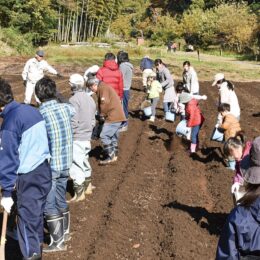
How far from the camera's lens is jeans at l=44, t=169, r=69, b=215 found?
502 centimetres

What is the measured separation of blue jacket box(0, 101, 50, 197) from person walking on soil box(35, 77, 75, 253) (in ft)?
1.55

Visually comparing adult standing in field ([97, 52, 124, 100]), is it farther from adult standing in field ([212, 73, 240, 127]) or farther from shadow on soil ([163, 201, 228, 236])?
shadow on soil ([163, 201, 228, 236])

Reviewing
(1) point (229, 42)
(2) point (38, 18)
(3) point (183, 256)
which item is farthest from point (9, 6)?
(3) point (183, 256)

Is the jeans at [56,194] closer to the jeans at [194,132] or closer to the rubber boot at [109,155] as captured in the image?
the rubber boot at [109,155]

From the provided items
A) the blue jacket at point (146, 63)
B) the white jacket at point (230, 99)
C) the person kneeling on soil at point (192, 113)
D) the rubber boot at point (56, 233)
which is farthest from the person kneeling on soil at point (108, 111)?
the blue jacket at point (146, 63)

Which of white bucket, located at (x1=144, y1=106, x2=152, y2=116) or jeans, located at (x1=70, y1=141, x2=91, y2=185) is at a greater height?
jeans, located at (x1=70, y1=141, x2=91, y2=185)

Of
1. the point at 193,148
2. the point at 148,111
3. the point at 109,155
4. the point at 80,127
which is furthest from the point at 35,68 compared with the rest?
the point at 80,127

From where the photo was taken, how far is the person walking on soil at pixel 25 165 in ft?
13.5

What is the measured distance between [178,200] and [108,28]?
195 ft

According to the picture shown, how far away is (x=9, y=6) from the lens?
41875 millimetres

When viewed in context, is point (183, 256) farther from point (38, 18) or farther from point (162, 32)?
point (162, 32)

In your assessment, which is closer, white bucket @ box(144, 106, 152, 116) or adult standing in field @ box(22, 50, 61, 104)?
adult standing in field @ box(22, 50, 61, 104)

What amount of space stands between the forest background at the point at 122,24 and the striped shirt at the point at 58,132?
29.8 meters

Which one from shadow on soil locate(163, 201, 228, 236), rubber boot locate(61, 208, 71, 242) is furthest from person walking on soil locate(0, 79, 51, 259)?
shadow on soil locate(163, 201, 228, 236)
